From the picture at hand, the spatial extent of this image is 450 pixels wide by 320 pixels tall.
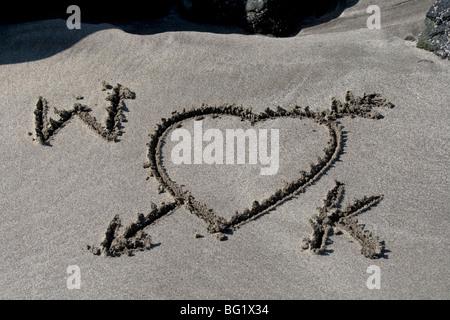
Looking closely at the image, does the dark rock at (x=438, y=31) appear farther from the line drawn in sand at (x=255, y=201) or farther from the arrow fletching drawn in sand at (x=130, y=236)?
the arrow fletching drawn in sand at (x=130, y=236)

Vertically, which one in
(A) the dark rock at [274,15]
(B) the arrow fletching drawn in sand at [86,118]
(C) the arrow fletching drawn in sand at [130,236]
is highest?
(A) the dark rock at [274,15]

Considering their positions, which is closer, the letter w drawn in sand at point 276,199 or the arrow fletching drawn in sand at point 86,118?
the letter w drawn in sand at point 276,199

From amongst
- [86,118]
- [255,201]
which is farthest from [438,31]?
[86,118]

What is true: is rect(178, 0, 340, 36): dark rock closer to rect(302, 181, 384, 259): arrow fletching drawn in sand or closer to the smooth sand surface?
the smooth sand surface

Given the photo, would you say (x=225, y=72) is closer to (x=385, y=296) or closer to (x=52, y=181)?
(x=52, y=181)

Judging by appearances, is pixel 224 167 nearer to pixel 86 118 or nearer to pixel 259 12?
pixel 86 118

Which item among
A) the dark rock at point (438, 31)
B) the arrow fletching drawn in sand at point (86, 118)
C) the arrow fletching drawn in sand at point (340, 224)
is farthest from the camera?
the dark rock at point (438, 31)

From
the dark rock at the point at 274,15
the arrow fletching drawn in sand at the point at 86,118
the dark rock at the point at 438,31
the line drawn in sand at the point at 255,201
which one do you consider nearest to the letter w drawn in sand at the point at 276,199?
the line drawn in sand at the point at 255,201
